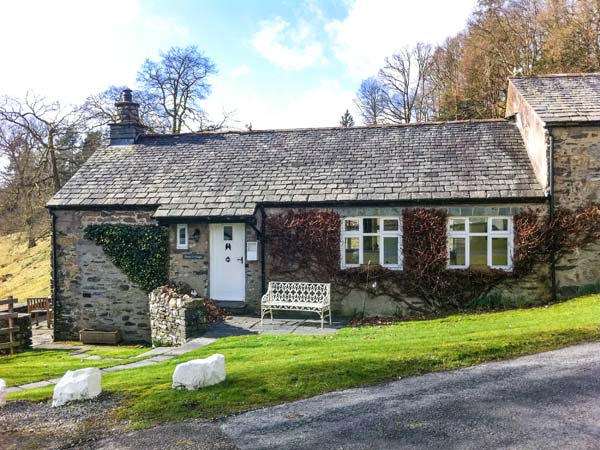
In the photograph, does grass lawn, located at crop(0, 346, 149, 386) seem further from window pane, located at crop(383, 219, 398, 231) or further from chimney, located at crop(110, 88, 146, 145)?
chimney, located at crop(110, 88, 146, 145)

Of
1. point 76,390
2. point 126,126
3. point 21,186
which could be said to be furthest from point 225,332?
point 21,186

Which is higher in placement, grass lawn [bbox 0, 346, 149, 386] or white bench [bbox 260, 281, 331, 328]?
white bench [bbox 260, 281, 331, 328]

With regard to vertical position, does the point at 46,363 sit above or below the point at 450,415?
below

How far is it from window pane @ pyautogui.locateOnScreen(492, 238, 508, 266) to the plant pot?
10.8 metres

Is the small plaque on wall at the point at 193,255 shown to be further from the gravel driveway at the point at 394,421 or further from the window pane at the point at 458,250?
the gravel driveway at the point at 394,421

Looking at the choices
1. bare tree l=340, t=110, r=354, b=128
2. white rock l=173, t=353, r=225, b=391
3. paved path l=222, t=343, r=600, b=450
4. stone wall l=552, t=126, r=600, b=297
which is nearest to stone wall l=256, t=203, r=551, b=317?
stone wall l=552, t=126, r=600, b=297

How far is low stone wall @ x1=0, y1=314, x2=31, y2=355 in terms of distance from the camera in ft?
43.1

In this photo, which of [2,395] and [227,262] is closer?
[2,395]

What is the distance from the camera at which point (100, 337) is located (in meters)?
14.3

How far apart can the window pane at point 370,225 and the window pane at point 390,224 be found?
0.22 metres

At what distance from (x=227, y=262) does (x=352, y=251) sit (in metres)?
3.57

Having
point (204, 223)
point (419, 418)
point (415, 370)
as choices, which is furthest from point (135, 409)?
point (204, 223)

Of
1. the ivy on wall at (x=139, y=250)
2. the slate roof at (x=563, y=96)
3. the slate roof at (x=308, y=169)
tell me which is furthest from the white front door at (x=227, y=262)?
the slate roof at (x=563, y=96)

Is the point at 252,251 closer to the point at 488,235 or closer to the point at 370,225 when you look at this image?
the point at 370,225
